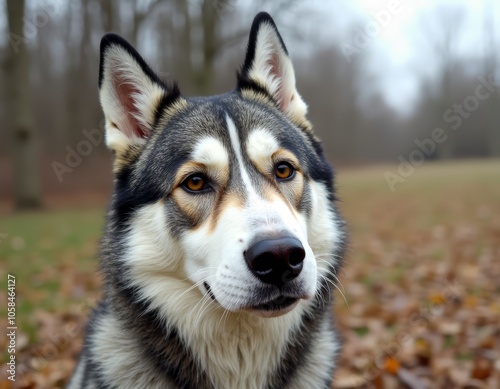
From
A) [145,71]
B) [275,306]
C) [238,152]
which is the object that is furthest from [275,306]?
[145,71]

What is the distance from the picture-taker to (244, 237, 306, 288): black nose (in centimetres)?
201

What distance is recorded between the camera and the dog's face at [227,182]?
2137 millimetres

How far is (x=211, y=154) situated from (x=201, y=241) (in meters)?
0.47

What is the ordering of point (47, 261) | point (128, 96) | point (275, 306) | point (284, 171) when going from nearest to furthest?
point (275, 306)
point (284, 171)
point (128, 96)
point (47, 261)

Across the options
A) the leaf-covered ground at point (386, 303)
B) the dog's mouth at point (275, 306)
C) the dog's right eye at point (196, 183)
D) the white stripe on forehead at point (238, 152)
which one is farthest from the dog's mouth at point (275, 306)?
the leaf-covered ground at point (386, 303)

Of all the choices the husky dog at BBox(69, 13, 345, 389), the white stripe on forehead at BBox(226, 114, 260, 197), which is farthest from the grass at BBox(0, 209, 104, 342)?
the white stripe on forehead at BBox(226, 114, 260, 197)

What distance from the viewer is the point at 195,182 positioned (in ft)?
8.32

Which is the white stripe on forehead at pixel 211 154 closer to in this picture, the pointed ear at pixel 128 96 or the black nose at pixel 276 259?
the pointed ear at pixel 128 96

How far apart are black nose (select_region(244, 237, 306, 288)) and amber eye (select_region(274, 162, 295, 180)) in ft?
2.06

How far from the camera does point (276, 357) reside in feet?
8.54

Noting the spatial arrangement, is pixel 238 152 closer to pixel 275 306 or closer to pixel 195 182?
pixel 195 182

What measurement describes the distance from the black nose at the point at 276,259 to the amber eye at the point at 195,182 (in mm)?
597

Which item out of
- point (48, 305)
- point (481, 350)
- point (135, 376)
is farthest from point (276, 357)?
point (48, 305)

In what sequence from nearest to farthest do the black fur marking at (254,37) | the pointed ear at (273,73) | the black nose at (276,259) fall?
1. the black nose at (276,259)
2. the black fur marking at (254,37)
3. the pointed ear at (273,73)
